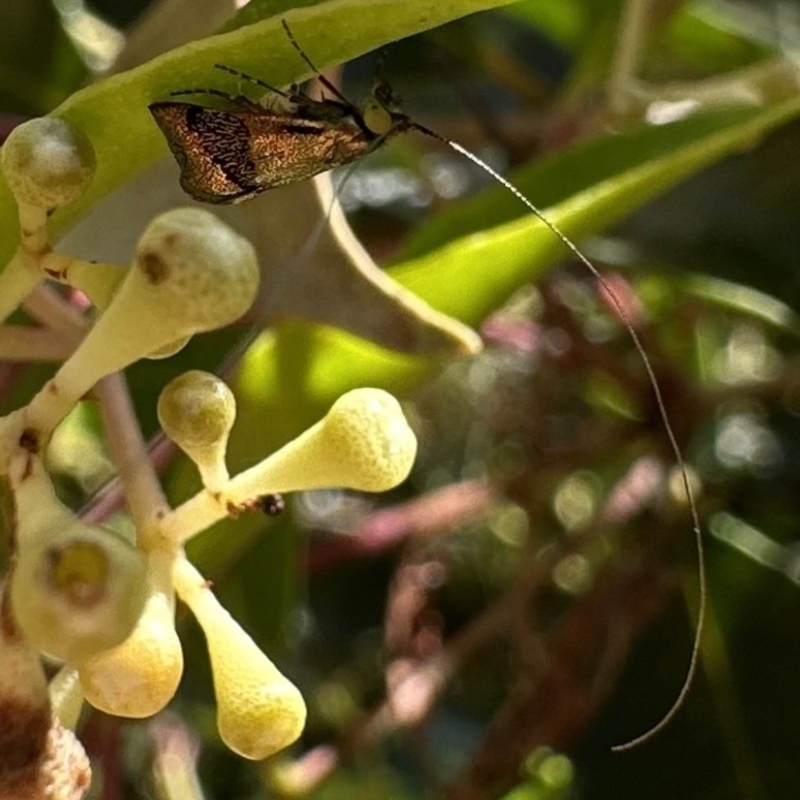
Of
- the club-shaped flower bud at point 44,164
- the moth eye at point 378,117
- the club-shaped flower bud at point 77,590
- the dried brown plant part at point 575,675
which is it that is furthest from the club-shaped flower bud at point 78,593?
the dried brown plant part at point 575,675

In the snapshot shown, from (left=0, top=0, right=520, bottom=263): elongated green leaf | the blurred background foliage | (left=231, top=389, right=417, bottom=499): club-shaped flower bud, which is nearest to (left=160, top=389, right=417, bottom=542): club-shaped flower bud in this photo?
(left=231, top=389, right=417, bottom=499): club-shaped flower bud

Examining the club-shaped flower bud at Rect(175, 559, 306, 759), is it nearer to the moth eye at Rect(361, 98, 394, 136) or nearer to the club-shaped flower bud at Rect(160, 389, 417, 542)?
the club-shaped flower bud at Rect(160, 389, 417, 542)

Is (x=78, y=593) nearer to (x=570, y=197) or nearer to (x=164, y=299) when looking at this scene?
(x=164, y=299)

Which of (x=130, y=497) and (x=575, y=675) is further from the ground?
(x=130, y=497)

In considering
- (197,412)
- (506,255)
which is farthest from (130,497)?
(506,255)

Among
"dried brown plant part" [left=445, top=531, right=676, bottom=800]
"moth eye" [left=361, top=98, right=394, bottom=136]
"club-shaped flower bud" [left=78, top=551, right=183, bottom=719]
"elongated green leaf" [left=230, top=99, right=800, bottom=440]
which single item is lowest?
"dried brown plant part" [left=445, top=531, right=676, bottom=800]

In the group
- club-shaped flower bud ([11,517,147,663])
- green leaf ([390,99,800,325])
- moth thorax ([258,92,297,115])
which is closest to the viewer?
club-shaped flower bud ([11,517,147,663])

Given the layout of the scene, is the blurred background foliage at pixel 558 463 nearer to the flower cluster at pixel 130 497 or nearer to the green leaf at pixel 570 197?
the green leaf at pixel 570 197
